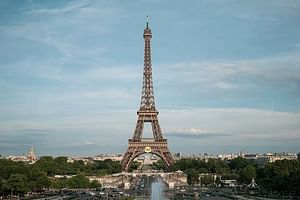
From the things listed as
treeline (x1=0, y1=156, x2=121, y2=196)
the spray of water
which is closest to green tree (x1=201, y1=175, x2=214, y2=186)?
the spray of water

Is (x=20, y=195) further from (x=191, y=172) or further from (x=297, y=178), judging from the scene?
(x=191, y=172)

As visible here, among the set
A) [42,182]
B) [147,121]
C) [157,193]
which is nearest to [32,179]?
[42,182]

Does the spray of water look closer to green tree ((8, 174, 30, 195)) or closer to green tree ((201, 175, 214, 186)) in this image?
green tree ((201, 175, 214, 186))

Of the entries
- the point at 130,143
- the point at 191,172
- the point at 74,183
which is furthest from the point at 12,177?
the point at 191,172

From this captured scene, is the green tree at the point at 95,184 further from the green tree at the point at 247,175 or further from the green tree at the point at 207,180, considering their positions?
the green tree at the point at 247,175

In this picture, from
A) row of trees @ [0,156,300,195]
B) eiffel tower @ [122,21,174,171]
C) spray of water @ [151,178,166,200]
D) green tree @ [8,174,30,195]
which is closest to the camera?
green tree @ [8,174,30,195]

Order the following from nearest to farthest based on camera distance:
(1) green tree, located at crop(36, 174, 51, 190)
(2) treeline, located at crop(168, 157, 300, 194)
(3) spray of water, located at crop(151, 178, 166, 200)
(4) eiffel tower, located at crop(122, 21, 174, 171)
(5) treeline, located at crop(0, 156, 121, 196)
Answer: (5) treeline, located at crop(0, 156, 121, 196)
(2) treeline, located at crop(168, 157, 300, 194)
(3) spray of water, located at crop(151, 178, 166, 200)
(1) green tree, located at crop(36, 174, 51, 190)
(4) eiffel tower, located at crop(122, 21, 174, 171)
